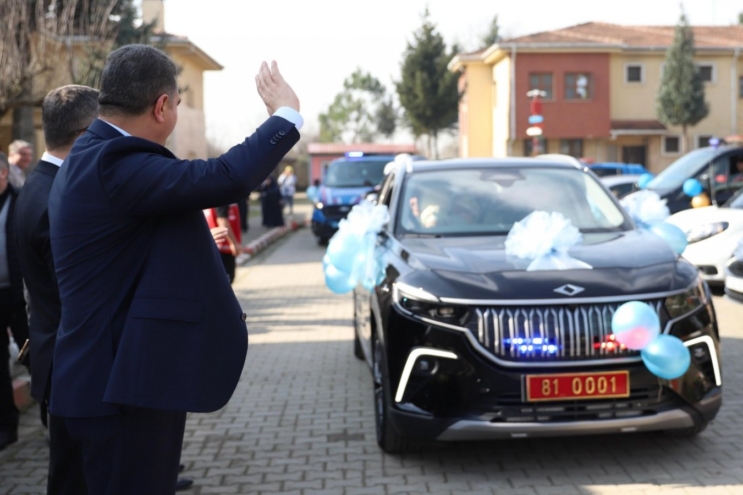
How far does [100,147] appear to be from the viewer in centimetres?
266

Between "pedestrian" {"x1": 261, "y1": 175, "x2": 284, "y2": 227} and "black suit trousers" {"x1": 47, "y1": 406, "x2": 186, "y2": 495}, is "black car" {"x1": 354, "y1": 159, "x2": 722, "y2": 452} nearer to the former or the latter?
"black suit trousers" {"x1": 47, "y1": 406, "x2": 186, "y2": 495}

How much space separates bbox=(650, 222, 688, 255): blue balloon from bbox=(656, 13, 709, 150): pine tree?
42221 mm

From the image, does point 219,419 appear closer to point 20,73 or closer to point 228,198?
point 228,198

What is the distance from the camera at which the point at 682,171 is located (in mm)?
15805

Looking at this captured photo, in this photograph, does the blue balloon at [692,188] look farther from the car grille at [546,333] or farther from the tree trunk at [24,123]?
the tree trunk at [24,123]

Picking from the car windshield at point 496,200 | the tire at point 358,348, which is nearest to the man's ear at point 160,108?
the car windshield at point 496,200

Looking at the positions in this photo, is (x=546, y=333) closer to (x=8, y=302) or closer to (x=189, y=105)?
(x=8, y=302)

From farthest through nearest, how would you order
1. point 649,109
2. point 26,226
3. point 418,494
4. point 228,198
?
point 649,109
point 418,494
point 26,226
point 228,198

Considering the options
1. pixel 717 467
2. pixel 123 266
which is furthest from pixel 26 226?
pixel 717 467

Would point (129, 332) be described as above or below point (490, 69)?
below

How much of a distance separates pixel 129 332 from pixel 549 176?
15.4 ft

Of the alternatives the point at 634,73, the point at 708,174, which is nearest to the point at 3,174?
the point at 708,174

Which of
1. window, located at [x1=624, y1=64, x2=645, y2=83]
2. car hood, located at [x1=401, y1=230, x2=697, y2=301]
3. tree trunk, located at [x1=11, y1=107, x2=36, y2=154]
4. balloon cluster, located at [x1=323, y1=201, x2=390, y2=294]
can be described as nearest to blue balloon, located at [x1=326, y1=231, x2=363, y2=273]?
balloon cluster, located at [x1=323, y1=201, x2=390, y2=294]

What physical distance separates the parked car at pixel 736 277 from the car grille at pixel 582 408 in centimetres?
142
